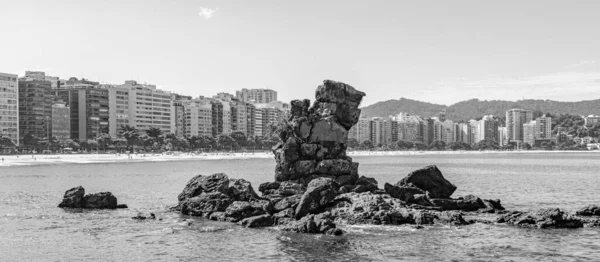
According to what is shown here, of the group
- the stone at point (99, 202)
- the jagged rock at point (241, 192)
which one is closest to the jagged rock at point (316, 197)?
the jagged rock at point (241, 192)

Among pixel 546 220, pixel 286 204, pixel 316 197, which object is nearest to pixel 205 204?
pixel 286 204

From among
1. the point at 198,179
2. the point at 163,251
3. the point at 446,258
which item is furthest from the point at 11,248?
the point at 446,258

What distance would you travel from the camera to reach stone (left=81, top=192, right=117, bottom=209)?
152 feet

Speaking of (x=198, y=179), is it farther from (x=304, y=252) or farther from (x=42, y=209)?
(x=304, y=252)

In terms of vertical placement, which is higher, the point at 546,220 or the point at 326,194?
the point at 326,194

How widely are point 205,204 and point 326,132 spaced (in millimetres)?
15172

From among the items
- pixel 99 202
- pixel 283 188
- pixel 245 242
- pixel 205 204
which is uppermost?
pixel 283 188

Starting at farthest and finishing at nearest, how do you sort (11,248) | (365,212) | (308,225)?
(365,212) < (308,225) < (11,248)

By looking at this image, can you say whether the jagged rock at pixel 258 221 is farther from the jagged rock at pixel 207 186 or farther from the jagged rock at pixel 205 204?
the jagged rock at pixel 207 186

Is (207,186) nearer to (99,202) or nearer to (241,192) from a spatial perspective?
(241,192)

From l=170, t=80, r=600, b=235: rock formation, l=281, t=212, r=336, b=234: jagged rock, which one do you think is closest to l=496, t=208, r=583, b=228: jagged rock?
l=170, t=80, r=600, b=235: rock formation

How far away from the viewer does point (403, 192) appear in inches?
1725

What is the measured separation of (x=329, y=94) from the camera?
177ft

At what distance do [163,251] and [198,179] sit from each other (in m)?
16.9
